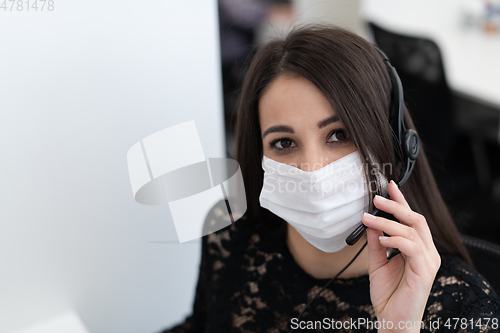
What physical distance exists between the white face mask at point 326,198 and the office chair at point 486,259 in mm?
309

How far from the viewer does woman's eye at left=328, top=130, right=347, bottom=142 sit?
27.1 inches

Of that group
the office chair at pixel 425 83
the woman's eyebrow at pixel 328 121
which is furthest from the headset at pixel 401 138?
the office chair at pixel 425 83

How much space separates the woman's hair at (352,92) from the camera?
0.67m

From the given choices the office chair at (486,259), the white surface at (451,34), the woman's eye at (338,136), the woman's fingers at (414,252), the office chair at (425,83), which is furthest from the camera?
the white surface at (451,34)

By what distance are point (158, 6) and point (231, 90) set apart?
0.25 m

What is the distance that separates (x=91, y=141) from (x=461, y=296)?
686 mm

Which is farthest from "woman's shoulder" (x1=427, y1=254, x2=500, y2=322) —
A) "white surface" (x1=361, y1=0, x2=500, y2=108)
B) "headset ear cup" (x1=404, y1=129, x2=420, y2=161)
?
"white surface" (x1=361, y1=0, x2=500, y2=108)

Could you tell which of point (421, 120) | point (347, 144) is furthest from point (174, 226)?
point (421, 120)

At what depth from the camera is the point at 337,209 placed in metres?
0.67

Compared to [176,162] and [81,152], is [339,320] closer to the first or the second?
[176,162]

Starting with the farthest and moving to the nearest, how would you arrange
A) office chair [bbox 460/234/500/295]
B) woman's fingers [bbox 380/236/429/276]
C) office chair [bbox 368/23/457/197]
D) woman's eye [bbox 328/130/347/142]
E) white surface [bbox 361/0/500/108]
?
white surface [bbox 361/0/500/108] → office chair [bbox 368/23/457/197] → office chair [bbox 460/234/500/295] → woman's eye [bbox 328/130/347/142] → woman's fingers [bbox 380/236/429/276]

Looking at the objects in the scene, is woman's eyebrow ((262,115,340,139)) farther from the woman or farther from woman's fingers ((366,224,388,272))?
woman's fingers ((366,224,388,272))

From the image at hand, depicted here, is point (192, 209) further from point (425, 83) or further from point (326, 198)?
point (425, 83)

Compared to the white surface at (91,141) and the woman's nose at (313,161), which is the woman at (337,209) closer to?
the woman's nose at (313,161)
